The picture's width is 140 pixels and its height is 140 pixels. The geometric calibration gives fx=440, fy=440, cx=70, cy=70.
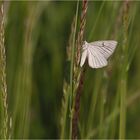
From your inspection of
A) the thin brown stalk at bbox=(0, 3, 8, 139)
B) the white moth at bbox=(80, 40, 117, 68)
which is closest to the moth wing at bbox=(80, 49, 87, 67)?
the white moth at bbox=(80, 40, 117, 68)

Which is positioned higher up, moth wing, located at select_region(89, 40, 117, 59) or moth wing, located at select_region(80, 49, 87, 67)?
moth wing, located at select_region(89, 40, 117, 59)

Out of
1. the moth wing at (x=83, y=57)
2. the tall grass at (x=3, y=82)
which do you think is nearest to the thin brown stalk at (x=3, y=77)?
the tall grass at (x=3, y=82)

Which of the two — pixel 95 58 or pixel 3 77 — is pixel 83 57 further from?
pixel 3 77

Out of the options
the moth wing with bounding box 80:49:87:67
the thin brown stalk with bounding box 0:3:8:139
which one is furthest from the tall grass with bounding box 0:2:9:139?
the moth wing with bounding box 80:49:87:67

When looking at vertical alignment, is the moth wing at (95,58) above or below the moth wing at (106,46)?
below

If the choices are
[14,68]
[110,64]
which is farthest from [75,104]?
[14,68]

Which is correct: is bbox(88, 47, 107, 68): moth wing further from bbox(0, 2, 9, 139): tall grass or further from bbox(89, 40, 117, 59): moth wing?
bbox(0, 2, 9, 139): tall grass

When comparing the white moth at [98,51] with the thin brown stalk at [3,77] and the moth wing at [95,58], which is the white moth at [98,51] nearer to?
the moth wing at [95,58]
